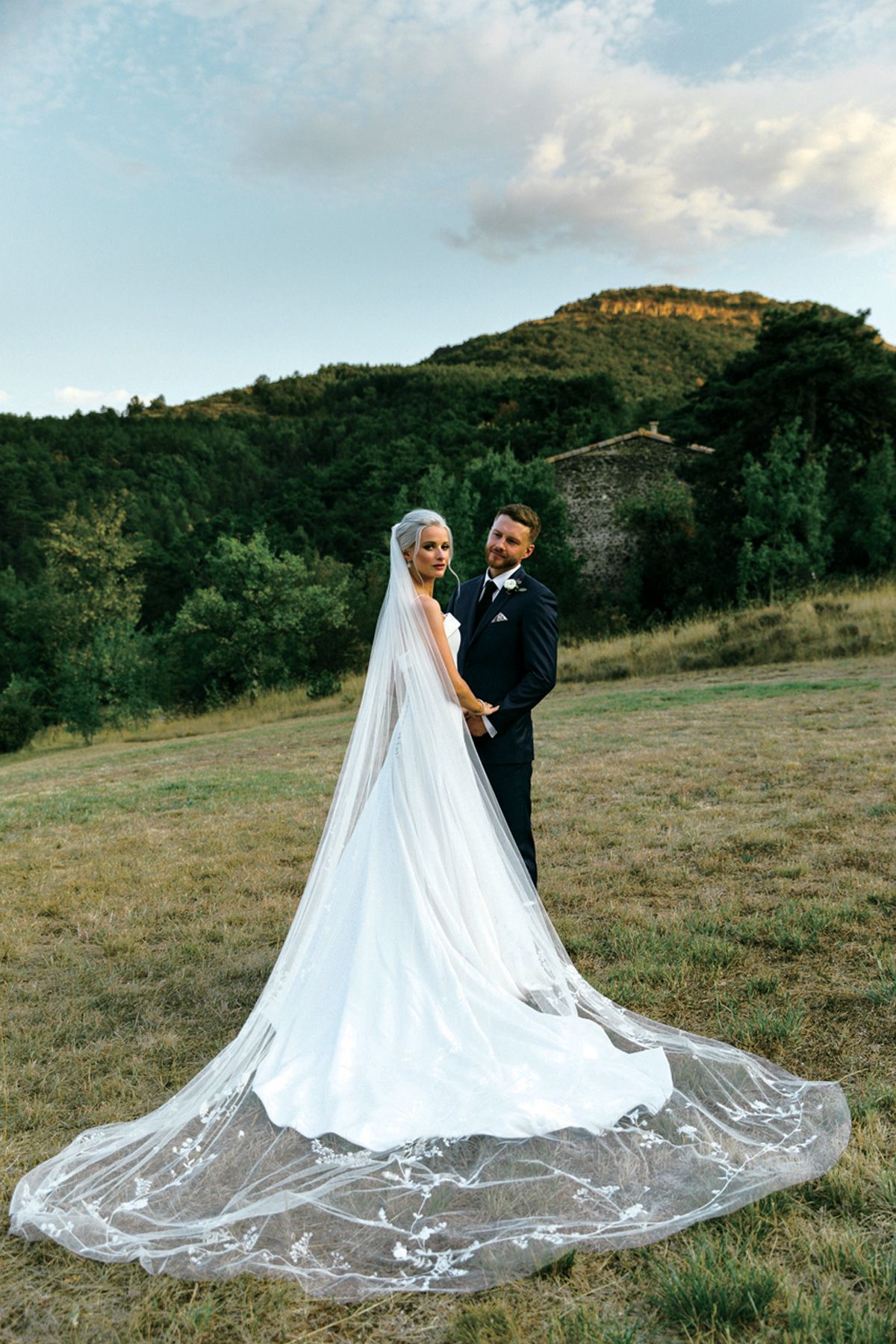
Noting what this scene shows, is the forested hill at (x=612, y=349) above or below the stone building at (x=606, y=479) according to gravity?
above

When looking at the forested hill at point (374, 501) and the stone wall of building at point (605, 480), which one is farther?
the stone wall of building at point (605, 480)

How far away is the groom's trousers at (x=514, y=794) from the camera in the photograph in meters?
4.57

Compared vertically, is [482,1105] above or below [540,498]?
below

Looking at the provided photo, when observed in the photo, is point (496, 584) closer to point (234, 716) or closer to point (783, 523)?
point (234, 716)

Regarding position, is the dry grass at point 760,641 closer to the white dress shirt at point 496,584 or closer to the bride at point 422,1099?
the white dress shirt at point 496,584

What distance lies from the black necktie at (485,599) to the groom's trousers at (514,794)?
0.78m

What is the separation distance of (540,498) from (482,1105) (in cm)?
3372

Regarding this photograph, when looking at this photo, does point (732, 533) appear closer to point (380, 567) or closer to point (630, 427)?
point (380, 567)

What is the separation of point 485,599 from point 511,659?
34 centimetres

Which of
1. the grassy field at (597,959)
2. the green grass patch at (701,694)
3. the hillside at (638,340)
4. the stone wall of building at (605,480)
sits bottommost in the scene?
the green grass patch at (701,694)

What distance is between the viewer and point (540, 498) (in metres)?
35.5

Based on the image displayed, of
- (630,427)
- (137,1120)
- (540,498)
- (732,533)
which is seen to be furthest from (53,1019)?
(630,427)

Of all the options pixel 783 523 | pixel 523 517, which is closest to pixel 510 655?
pixel 523 517

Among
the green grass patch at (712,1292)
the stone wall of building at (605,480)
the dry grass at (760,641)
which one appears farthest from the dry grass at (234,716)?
the green grass patch at (712,1292)
